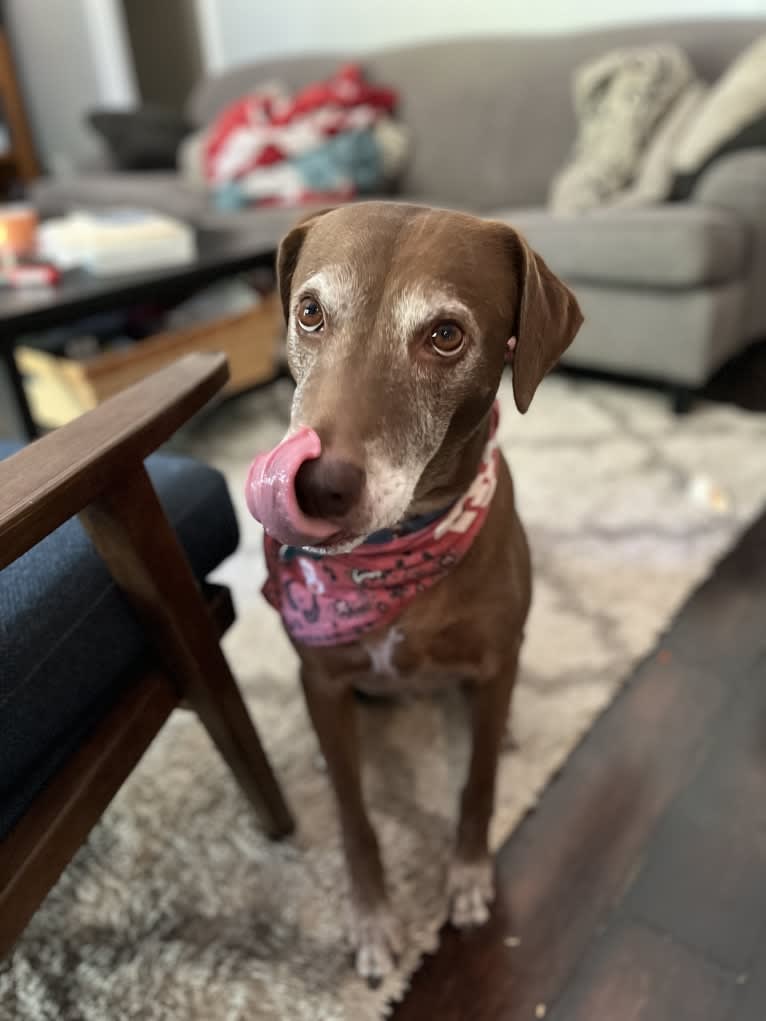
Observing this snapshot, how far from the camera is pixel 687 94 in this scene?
2545 millimetres

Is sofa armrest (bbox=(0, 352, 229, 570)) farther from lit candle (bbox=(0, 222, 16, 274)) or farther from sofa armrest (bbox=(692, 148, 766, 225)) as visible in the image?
sofa armrest (bbox=(692, 148, 766, 225))

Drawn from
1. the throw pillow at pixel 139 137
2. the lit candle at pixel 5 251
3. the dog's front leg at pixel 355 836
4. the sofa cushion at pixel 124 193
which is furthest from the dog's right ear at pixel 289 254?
the throw pillow at pixel 139 137

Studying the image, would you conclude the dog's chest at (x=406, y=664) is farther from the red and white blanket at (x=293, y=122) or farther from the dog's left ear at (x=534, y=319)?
the red and white blanket at (x=293, y=122)

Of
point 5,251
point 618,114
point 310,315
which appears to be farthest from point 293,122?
point 310,315

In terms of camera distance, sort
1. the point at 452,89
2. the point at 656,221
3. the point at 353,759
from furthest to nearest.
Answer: the point at 452,89
the point at 656,221
the point at 353,759

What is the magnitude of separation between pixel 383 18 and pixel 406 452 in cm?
395

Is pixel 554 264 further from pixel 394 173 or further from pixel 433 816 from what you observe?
pixel 433 816

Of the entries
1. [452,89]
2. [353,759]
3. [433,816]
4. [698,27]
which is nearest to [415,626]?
[353,759]

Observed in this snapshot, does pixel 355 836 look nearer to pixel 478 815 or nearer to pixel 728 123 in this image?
pixel 478 815

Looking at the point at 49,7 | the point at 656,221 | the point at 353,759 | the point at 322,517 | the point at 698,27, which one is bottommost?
the point at 353,759

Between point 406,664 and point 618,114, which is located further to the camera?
point 618,114

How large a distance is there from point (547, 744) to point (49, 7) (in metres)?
5.22

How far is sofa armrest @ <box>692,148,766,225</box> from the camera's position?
2.18 meters

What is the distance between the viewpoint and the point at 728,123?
7.55ft
